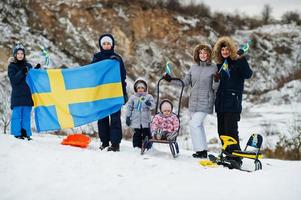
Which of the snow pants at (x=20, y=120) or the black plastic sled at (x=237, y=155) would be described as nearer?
the black plastic sled at (x=237, y=155)

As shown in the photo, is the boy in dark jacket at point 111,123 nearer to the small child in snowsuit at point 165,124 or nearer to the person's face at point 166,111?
the small child in snowsuit at point 165,124

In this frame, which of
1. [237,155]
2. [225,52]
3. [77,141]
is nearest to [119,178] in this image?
[237,155]

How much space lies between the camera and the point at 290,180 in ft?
17.7

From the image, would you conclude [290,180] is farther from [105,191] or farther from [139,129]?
[139,129]

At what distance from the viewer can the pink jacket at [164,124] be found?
23.9ft

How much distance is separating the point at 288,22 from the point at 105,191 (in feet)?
109

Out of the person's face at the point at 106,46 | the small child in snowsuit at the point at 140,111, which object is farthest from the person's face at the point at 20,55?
the small child in snowsuit at the point at 140,111

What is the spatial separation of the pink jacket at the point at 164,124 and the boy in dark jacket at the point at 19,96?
7.59ft

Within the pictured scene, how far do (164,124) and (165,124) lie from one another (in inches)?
0.7

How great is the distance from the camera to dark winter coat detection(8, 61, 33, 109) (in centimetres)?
749

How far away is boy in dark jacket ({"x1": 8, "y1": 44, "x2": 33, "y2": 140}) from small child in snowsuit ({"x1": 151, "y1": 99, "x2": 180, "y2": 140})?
2.33 m

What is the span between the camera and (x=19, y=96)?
24.7 feet

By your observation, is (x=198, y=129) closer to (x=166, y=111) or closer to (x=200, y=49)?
(x=166, y=111)

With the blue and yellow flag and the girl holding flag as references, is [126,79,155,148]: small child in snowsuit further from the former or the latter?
the girl holding flag
